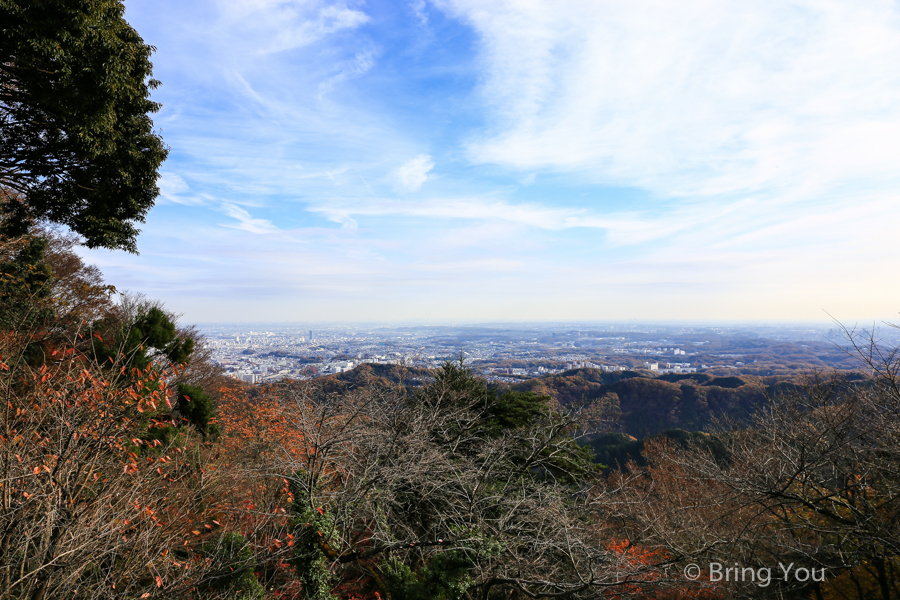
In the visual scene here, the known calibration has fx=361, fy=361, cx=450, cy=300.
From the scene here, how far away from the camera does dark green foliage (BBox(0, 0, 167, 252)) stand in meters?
5.79

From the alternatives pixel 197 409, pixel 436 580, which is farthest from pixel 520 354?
pixel 436 580

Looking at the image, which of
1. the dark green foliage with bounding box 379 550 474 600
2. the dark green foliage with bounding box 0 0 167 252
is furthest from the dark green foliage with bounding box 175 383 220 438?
the dark green foliage with bounding box 379 550 474 600

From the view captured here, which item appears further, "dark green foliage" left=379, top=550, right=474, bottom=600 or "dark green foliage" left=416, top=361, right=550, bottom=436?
"dark green foliage" left=416, top=361, right=550, bottom=436

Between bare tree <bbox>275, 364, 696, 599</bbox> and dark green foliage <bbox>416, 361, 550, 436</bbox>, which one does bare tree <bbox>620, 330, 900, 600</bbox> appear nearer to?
bare tree <bbox>275, 364, 696, 599</bbox>

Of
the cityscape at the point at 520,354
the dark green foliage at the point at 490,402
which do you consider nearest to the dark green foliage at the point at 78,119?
the dark green foliage at the point at 490,402

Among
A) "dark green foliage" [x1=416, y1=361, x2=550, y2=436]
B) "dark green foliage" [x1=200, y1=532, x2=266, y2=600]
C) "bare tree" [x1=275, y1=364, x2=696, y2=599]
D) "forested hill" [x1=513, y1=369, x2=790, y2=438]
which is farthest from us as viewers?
"forested hill" [x1=513, y1=369, x2=790, y2=438]

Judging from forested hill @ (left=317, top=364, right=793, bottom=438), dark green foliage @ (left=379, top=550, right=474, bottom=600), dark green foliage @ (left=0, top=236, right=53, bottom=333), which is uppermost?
dark green foliage @ (left=0, top=236, right=53, bottom=333)

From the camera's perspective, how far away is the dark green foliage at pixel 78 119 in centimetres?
579

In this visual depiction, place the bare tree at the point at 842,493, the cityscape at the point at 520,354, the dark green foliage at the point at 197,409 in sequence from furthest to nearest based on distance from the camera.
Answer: the cityscape at the point at 520,354, the dark green foliage at the point at 197,409, the bare tree at the point at 842,493

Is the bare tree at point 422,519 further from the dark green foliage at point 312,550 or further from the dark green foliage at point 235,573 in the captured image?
the dark green foliage at point 235,573

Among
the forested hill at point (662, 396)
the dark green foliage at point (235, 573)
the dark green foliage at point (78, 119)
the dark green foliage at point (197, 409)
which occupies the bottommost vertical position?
the forested hill at point (662, 396)

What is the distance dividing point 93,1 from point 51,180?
4527mm

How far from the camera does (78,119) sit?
6.73 metres

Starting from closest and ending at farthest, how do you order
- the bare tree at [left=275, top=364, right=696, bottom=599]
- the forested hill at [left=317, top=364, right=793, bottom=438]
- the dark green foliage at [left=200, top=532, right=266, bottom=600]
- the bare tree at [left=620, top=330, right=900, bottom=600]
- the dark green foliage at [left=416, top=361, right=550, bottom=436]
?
the dark green foliage at [left=200, top=532, right=266, bottom=600]
the bare tree at [left=620, top=330, right=900, bottom=600]
the bare tree at [left=275, top=364, right=696, bottom=599]
the dark green foliage at [left=416, top=361, right=550, bottom=436]
the forested hill at [left=317, top=364, right=793, bottom=438]
